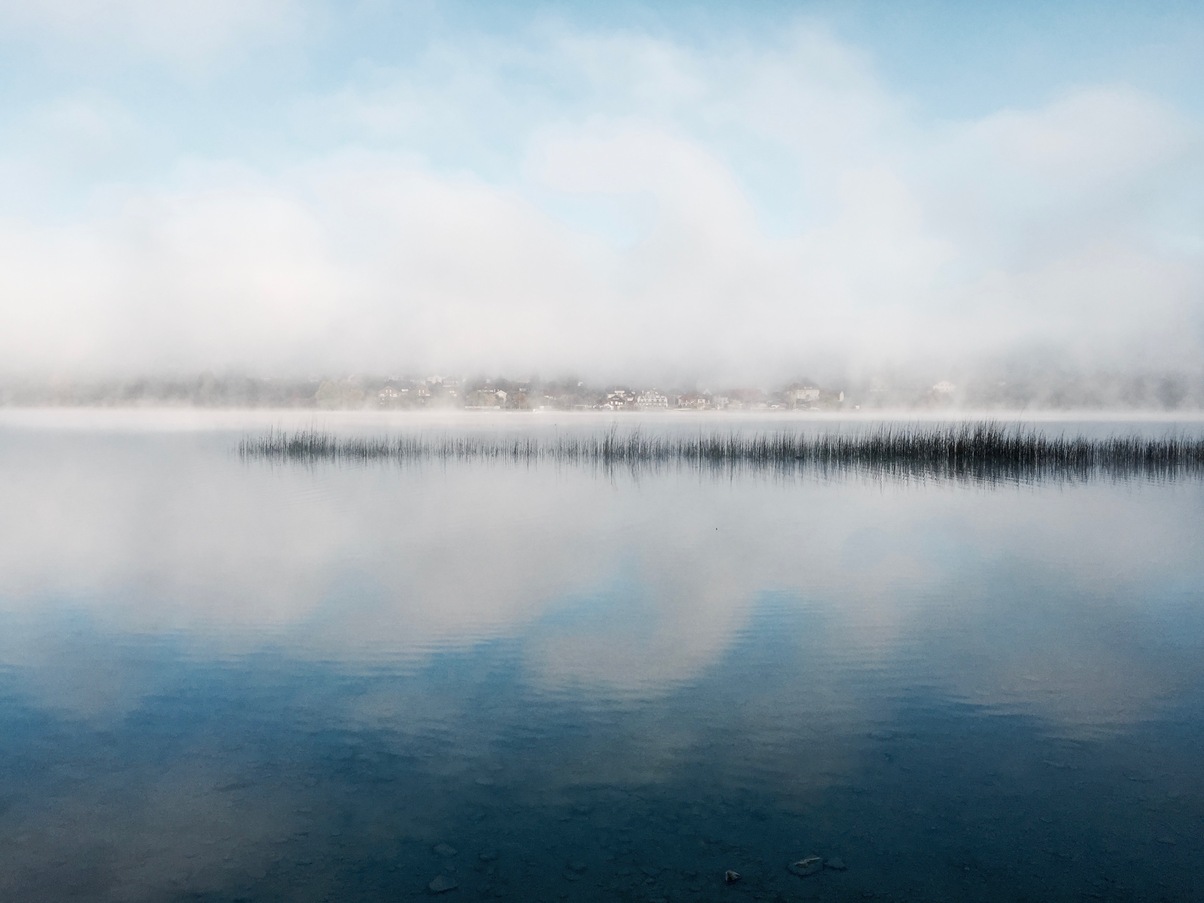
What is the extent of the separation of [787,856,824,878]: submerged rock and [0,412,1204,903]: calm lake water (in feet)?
0.07

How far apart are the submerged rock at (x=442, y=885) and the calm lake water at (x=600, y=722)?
0.04 feet

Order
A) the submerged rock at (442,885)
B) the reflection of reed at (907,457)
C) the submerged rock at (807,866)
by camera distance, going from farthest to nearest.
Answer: the reflection of reed at (907,457) → the submerged rock at (807,866) → the submerged rock at (442,885)

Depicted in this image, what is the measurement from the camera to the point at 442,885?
3080mm

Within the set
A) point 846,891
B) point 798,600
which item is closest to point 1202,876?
point 846,891

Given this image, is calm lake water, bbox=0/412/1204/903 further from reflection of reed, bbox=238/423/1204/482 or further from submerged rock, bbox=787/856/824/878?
reflection of reed, bbox=238/423/1204/482

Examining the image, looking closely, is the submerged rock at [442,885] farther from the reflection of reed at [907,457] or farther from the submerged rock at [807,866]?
the reflection of reed at [907,457]

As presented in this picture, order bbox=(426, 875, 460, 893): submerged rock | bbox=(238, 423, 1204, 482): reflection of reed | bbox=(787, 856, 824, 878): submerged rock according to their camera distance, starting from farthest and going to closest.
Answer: bbox=(238, 423, 1204, 482): reflection of reed, bbox=(787, 856, 824, 878): submerged rock, bbox=(426, 875, 460, 893): submerged rock

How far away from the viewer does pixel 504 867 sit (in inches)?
125

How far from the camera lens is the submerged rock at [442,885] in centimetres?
305

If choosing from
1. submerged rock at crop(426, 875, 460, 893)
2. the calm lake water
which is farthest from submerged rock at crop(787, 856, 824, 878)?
submerged rock at crop(426, 875, 460, 893)

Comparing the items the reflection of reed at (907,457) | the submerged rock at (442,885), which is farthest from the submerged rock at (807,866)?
the reflection of reed at (907,457)

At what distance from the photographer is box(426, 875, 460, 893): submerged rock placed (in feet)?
10.0

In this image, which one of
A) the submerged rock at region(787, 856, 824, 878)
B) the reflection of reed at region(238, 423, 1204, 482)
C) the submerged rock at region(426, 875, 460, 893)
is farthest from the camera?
the reflection of reed at region(238, 423, 1204, 482)

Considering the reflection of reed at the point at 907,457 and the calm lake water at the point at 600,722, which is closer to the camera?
the calm lake water at the point at 600,722
